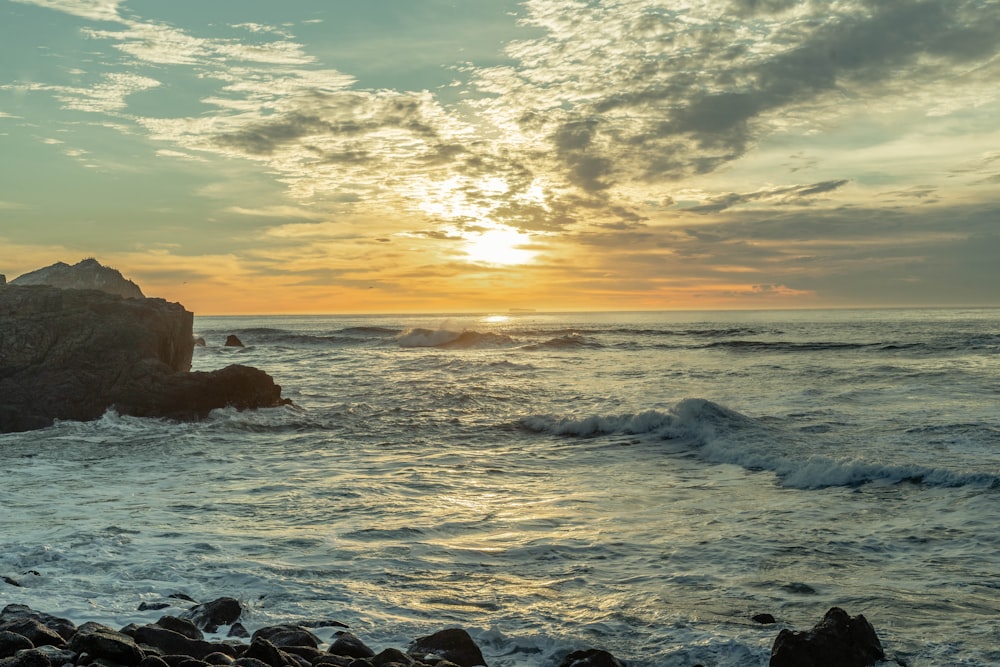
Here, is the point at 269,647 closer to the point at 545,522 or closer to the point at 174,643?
the point at 174,643

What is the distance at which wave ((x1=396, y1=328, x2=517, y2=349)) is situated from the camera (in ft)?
211

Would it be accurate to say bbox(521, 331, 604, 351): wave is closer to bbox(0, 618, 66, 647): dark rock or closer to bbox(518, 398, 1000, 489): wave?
bbox(518, 398, 1000, 489): wave

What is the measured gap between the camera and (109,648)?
506 centimetres

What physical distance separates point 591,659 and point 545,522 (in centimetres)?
418

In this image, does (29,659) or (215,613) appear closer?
(29,659)

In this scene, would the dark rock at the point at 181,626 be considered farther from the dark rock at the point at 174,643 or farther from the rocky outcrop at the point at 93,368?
the rocky outcrop at the point at 93,368

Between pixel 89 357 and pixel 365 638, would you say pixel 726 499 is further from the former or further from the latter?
pixel 89 357

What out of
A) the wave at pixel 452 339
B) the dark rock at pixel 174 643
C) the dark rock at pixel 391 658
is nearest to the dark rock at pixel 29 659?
the dark rock at pixel 174 643

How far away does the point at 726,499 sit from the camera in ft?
35.2

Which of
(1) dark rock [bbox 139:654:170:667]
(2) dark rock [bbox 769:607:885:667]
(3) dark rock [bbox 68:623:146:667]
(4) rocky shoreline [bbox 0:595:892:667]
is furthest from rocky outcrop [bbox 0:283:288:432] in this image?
(2) dark rock [bbox 769:607:885:667]

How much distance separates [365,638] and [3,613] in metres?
3.00

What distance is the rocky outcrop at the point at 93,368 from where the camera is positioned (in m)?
18.7

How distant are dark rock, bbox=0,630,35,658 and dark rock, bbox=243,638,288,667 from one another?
1.53m

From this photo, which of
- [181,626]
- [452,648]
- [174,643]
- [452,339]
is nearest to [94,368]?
[181,626]
